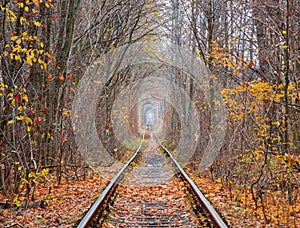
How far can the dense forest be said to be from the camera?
21.1 ft

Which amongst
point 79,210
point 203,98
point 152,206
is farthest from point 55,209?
point 203,98

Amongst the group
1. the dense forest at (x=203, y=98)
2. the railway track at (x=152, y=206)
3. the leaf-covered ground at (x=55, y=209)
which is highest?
the dense forest at (x=203, y=98)

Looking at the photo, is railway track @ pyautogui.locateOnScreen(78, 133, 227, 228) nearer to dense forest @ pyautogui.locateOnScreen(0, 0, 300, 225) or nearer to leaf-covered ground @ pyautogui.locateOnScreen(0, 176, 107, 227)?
leaf-covered ground @ pyautogui.locateOnScreen(0, 176, 107, 227)

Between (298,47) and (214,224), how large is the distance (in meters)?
5.01

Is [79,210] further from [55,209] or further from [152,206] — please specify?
[152,206]

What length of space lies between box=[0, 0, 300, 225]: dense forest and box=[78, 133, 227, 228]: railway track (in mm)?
946

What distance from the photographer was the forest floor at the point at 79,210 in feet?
19.9

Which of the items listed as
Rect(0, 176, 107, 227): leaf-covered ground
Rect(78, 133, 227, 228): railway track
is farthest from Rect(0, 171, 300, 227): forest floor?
Rect(78, 133, 227, 228): railway track

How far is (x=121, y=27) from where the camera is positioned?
44.3 ft

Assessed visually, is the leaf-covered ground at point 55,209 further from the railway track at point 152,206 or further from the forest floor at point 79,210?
the railway track at point 152,206

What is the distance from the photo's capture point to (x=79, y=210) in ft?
22.9

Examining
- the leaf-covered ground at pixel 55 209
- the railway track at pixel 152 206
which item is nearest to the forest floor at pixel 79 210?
the leaf-covered ground at pixel 55 209

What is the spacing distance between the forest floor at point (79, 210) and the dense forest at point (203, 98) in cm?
9

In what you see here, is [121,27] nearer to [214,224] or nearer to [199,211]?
[199,211]
